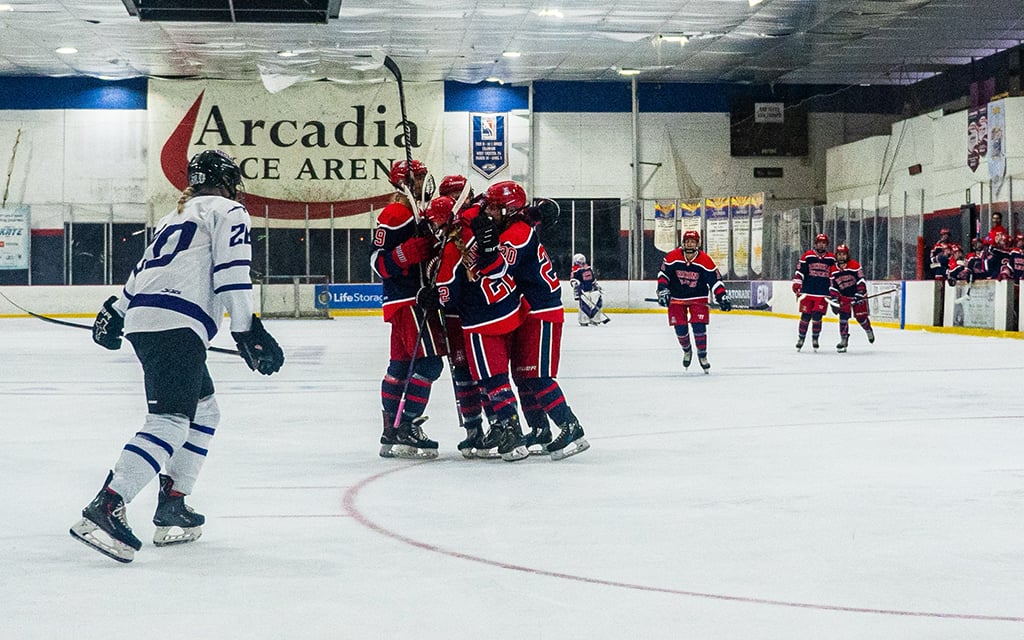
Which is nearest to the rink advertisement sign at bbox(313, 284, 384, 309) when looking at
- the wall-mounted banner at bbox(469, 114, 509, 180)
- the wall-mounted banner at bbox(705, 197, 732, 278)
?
the wall-mounted banner at bbox(469, 114, 509, 180)

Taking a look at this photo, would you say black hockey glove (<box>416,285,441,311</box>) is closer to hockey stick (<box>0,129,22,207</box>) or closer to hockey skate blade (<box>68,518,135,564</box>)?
hockey skate blade (<box>68,518,135,564</box>)

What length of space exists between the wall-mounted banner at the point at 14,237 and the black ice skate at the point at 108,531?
2358 centimetres

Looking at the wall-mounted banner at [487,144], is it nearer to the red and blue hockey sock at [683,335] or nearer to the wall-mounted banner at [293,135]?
the wall-mounted banner at [293,135]

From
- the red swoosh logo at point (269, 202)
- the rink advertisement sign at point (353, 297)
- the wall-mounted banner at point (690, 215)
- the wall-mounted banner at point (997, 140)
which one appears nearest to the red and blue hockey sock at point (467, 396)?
the wall-mounted banner at point (997, 140)

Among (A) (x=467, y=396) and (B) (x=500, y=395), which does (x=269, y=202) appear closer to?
(A) (x=467, y=396)

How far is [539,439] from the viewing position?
5.84 meters

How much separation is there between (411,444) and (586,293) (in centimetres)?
1574

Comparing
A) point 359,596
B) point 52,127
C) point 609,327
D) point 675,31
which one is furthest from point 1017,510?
point 52,127

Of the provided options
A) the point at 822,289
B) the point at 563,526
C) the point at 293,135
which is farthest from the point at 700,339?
the point at 293,135

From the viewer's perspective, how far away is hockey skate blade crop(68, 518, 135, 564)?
3500 mm

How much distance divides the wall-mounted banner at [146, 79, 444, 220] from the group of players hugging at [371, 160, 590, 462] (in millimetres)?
21526

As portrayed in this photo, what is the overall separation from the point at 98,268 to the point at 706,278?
1761cm

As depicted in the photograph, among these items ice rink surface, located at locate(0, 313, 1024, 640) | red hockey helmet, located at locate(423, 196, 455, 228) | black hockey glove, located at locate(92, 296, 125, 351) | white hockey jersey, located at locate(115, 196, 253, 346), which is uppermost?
red hockey helmet, located at locate(423, 196, 455, 228)

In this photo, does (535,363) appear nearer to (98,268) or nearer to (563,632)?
(563,632)
